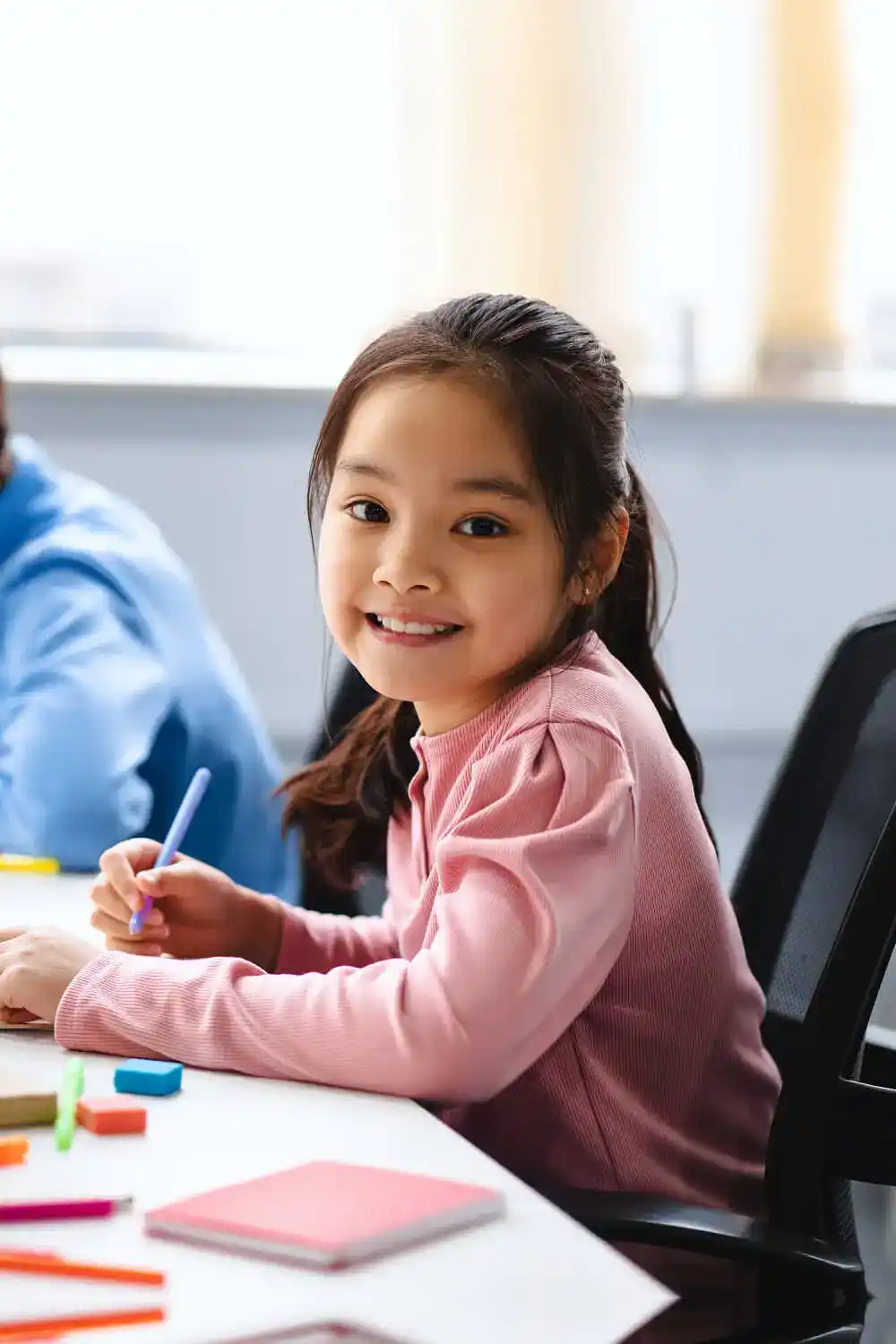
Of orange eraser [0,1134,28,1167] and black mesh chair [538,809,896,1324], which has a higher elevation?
orange eraser [0,1134,28,1167]

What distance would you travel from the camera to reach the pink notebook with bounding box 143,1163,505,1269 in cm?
58

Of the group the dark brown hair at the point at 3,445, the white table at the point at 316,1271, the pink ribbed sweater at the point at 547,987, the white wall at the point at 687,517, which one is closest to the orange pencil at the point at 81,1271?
the white table at the point at 316,1271

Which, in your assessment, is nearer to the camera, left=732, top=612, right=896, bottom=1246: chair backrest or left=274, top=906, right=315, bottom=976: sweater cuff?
left=732, top=612, right=896, bottom=1246: chair backrest

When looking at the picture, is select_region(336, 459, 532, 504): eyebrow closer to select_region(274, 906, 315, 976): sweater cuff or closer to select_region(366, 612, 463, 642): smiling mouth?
select_region(366, 612, 463, 642): smiling mouth

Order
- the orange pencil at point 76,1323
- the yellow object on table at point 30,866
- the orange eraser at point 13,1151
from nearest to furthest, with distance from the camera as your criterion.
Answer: the orange pencil at point 76,1323, the orange eraser at point 13,1151, the yellow object on table at point 30,866

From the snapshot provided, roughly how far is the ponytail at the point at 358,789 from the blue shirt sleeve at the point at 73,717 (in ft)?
0.63

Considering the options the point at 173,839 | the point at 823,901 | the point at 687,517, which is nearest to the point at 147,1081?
the point at 173,839

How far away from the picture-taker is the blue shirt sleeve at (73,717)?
137 cm

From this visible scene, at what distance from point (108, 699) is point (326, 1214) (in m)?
0.88

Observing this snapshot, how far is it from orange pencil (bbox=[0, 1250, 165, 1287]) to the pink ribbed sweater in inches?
9.4

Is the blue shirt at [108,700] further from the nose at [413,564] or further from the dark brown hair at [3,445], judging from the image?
the nose at [413,564]

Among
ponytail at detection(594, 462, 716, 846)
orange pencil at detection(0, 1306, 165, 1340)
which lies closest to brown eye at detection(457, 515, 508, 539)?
ponytail at detection(594, 462, 716, 846)

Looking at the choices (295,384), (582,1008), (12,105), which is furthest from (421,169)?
(582,1008)

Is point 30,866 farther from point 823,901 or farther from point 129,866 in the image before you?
point 823,901
